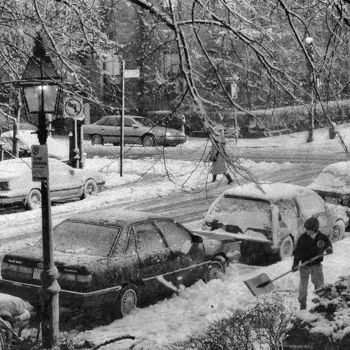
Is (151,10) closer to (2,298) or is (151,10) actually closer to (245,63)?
(245,63)

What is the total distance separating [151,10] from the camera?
20.7 ft

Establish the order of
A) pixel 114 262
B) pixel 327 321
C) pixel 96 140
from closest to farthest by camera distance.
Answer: pixel 327 321 < pixel 114 262 < pixel 96 140

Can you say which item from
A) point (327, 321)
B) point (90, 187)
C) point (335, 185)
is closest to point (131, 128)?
point (90, 187)

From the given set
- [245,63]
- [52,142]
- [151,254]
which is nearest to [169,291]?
[151,254]

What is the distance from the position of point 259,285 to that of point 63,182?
37.4 ft

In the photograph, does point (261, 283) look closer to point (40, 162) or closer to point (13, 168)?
point (40, 162)

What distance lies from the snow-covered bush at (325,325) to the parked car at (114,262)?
141 inches

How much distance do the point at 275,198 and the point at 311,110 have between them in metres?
6.98

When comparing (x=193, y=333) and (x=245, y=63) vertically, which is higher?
(x=245, y=63)

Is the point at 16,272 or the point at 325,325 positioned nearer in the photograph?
the point at 325,325

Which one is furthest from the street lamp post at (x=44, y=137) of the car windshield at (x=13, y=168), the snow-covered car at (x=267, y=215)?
the car windshield at (x=13, y=168)

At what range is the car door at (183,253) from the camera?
1114cm

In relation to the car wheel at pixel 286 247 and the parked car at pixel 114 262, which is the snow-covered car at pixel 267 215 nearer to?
the car wheel at pixel 286 247

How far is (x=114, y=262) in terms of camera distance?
10.0 metres
